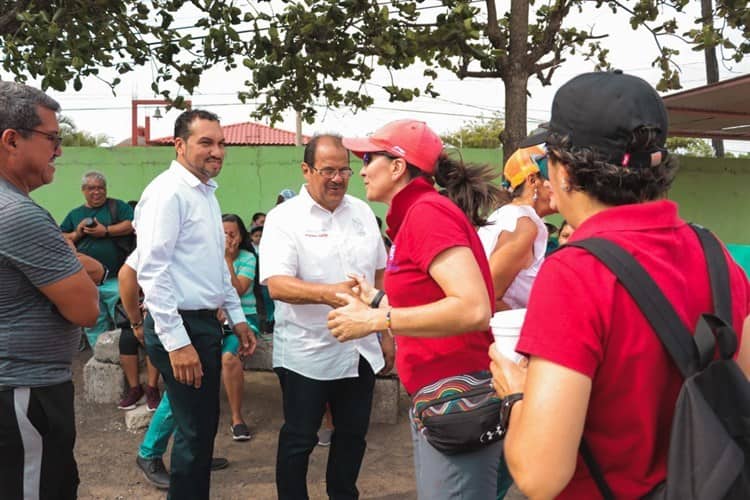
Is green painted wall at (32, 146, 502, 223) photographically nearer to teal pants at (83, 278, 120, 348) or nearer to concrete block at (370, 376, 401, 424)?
teal pants at (83, 278, 120, 348)

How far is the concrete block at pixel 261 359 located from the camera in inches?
217

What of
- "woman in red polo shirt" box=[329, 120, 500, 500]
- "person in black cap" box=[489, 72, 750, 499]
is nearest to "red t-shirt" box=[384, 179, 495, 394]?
"woman in red polo shirt" box=[329, 120, 500, 500]

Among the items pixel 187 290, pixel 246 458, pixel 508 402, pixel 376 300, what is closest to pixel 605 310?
pixel 508 402

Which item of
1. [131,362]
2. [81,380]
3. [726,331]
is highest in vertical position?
[726,331]

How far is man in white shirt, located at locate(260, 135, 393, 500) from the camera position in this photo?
3.20 meters

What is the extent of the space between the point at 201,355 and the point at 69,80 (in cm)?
363

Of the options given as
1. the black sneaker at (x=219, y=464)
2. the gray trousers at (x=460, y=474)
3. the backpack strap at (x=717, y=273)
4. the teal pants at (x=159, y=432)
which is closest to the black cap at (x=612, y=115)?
the backpack strap at (x=717, y=273)

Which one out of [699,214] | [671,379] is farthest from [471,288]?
[699,214]

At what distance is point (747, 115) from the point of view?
9414 millimetres

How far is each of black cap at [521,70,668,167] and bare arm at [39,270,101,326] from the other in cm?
165

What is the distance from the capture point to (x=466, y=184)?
7.84 ft

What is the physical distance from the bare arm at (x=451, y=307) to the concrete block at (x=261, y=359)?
11.7 feet

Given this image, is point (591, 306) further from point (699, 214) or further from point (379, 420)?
point (699, 214)

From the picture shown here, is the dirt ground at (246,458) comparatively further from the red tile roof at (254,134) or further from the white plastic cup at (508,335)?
the red tile roof at (254,134)
